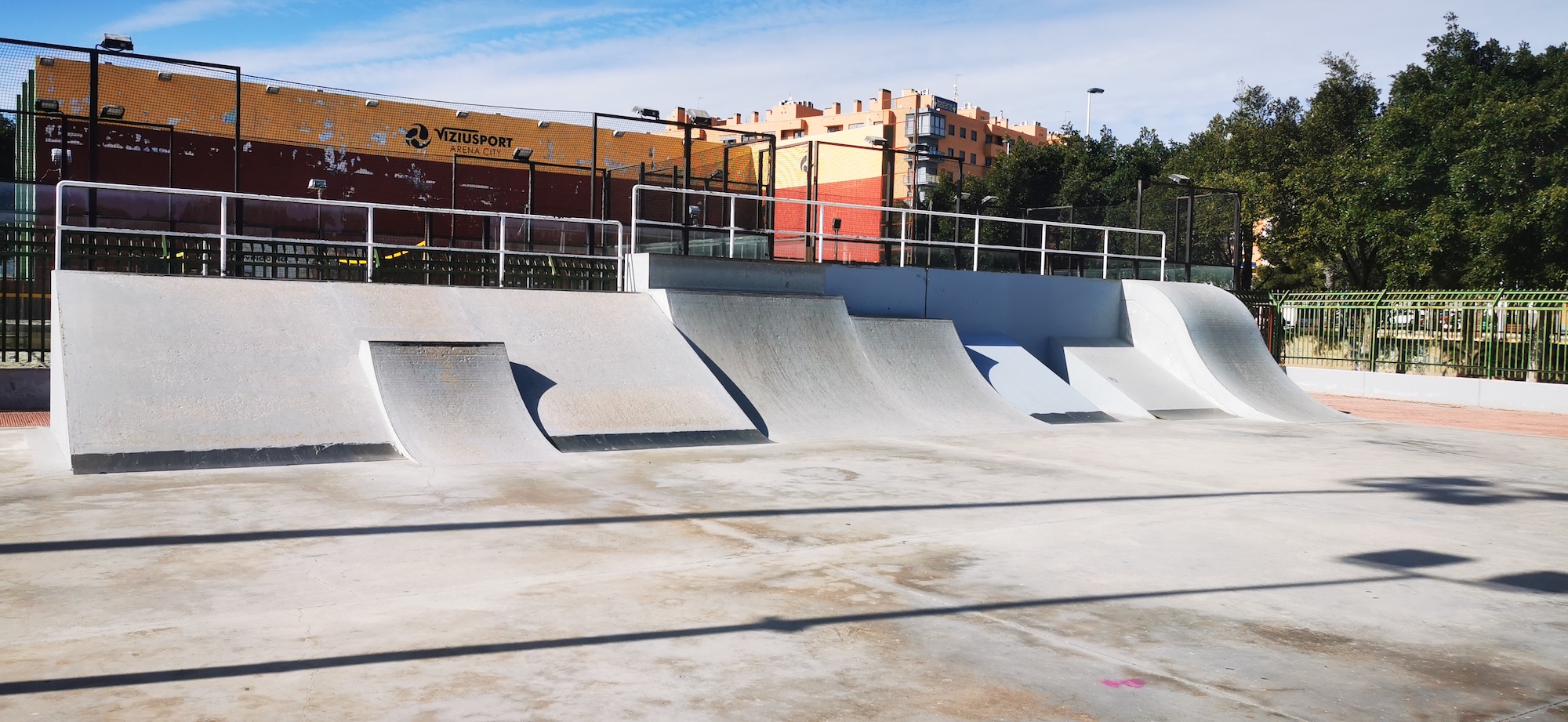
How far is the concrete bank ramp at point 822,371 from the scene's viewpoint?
12.1 meters

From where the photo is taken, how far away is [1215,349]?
56.1 ft

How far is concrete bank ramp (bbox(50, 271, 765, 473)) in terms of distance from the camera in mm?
8555

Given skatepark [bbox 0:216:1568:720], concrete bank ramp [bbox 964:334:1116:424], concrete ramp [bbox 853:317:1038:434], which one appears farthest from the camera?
concrete bank ramp [bbox 964:334:1116:424]

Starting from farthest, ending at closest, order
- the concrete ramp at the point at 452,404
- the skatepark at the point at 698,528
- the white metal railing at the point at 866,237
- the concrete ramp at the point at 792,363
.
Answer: the white metal railing at the point at 866,237
the concrete ramp at the point at 792,363
the concrete ramp at the point at 452,404
the skatepark at the point at 698,528

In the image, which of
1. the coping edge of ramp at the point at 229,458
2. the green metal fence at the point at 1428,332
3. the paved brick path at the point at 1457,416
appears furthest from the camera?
the green metal fence at the point at 1428,332

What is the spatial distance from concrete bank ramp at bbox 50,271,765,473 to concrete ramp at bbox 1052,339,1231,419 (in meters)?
6.54

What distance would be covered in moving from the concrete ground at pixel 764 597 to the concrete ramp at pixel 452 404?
23.6 inches

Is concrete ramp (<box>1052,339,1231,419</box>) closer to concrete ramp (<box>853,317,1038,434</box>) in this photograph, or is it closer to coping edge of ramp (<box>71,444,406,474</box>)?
concrete ramp (<box>853,317,1038,434</box>)

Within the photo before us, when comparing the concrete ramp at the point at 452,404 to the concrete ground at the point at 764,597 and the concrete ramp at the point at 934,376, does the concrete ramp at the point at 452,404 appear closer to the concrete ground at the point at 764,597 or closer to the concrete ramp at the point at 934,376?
the concrete ground at the point at 764,597

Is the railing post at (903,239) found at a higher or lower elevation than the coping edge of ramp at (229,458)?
higher

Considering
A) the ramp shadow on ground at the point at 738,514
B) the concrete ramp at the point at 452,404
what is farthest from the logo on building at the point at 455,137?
the ramp shadow on ground at the point at 738,514

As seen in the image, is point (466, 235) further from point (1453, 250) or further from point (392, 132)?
point (1453, 250)

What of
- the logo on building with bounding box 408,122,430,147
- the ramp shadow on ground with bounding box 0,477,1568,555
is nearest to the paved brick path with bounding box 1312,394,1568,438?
the ramp shadow on ground with bounding box 0,477,1568,555

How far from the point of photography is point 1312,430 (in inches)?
551
